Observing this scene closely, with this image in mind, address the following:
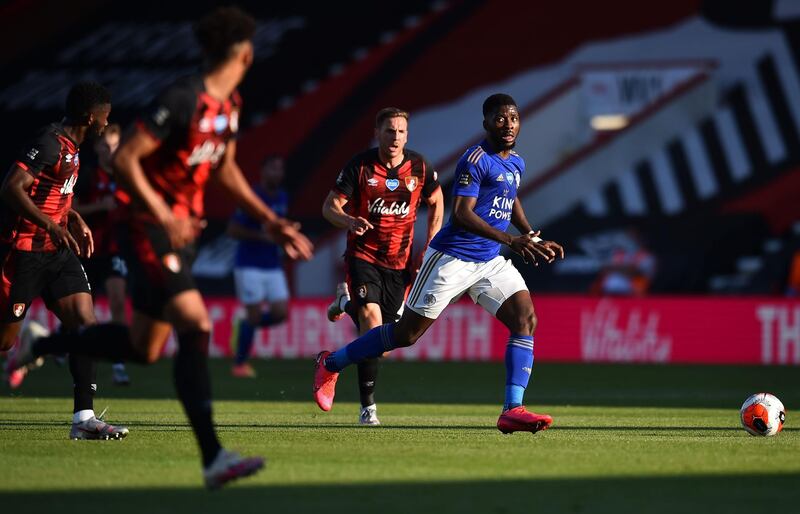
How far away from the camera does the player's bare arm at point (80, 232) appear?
9.88 m

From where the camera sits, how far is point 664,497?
668cm

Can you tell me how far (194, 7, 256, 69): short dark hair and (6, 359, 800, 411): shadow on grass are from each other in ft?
21.3

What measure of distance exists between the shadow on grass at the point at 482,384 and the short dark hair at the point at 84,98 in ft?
15.1

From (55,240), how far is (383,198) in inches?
114

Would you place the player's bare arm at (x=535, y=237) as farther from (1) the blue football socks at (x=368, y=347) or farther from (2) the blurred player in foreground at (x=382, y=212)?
(1) the blue football socks at (x=368, y=347)

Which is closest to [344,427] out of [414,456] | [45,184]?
[414,456]

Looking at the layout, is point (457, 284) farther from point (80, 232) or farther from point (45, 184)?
point (45, 184)

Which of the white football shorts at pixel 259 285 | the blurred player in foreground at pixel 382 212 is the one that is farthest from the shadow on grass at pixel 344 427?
the white football shorts at pixel 259 285

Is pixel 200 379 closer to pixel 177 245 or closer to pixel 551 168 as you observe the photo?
pixel 177 245

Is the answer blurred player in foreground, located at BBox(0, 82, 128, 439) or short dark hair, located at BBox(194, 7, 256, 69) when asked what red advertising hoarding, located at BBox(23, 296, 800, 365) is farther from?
short dark hair, located at BBox(194, 7, 256, 69)

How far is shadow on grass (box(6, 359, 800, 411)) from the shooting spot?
45.0 ft

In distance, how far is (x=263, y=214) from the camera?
7305 mm

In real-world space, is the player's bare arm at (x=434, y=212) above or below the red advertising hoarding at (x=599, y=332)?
above

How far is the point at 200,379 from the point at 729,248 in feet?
60.7
